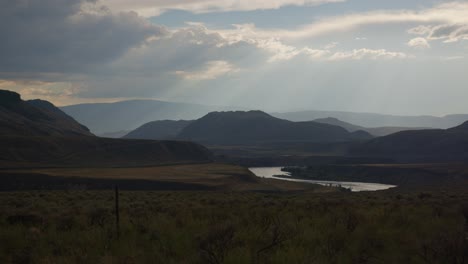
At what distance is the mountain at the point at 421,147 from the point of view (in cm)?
15088

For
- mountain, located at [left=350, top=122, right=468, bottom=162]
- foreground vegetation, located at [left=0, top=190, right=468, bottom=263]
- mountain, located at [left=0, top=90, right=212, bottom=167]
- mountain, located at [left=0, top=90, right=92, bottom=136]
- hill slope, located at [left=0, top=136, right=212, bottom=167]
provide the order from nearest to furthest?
1. foreground vegetation, located at [left=0, top=190, right=468, bottom=263]
2. hill slope, located at [left=0, top=136, right=212, bottom=167]
3. mountain, located at [left=0, top=90, right=212, bottom=167]
4. mountain, located at [left=0, top=90, right=92, bottom=136]
5. mountain, located at [left=350, top=122, right=468, bottom=162]

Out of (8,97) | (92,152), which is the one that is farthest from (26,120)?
(92,152)

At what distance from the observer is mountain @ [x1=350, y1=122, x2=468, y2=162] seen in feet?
495

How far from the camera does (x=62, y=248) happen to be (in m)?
11.2

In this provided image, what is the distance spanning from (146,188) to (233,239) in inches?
2558

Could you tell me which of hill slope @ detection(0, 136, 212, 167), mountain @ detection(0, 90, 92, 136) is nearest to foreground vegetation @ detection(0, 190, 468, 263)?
hill slope @ detection(0, 136, 212, 167)

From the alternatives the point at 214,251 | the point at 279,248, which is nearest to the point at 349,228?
the point at 279,248

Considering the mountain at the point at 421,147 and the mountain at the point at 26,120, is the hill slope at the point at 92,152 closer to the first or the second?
the mountain at the point at 26,120

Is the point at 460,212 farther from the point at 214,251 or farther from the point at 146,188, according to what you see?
the point at 146,188

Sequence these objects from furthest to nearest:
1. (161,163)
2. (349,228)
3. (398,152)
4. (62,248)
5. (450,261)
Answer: (398,152), (161,163), (349,228), (62,248), (450,261)

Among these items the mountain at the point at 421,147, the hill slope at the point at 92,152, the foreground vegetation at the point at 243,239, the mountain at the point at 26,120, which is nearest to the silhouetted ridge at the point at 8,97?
the mountain at the point at 26,120

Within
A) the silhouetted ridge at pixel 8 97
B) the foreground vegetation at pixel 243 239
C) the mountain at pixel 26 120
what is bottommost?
the foreground vegetation at pixel 243 239

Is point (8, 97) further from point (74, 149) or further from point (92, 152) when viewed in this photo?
point (92, 152)

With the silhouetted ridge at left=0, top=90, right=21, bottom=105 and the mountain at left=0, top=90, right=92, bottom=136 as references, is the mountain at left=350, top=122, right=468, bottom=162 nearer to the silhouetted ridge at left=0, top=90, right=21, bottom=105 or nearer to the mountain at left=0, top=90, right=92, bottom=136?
the mountain at left=0, top=90, right=92, bottom=136
